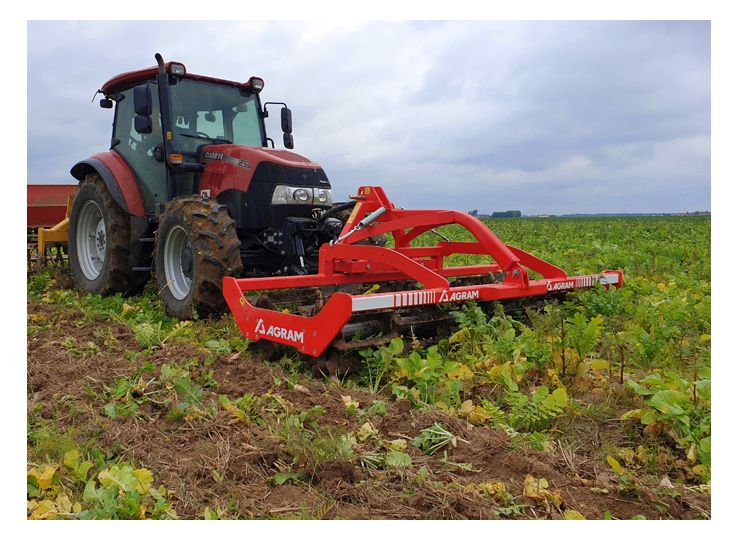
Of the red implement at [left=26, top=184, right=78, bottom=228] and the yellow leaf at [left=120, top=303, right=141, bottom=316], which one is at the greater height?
the red implement at [left=26, top=184, right=78, bottom=228]

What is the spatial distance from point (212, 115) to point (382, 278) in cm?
303

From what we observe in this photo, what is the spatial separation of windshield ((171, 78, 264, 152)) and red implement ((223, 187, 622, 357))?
2.34 meters

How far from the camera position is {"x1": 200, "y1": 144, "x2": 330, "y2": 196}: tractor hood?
6.85 metres

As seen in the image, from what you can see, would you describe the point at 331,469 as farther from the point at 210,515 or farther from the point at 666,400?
the point at 666,400

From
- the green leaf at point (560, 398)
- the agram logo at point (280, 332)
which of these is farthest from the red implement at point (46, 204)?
the green leaf at point (560, 398)

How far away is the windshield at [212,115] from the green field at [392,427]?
2791mm

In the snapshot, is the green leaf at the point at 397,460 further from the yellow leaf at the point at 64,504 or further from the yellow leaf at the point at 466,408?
the yellow leaf at the point at 64,504

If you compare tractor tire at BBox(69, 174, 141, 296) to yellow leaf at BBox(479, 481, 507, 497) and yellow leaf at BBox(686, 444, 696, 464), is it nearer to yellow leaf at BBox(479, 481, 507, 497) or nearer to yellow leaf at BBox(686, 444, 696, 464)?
yellow leaf at BBox(479, 481, 507, 497)

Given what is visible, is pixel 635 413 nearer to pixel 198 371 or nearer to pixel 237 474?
pixel 237 474

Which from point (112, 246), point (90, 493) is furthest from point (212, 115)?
point (90, 493)

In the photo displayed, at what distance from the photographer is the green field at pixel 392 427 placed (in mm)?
2871

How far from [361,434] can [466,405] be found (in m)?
0.71

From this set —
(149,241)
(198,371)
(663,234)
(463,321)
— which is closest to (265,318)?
(198,371)

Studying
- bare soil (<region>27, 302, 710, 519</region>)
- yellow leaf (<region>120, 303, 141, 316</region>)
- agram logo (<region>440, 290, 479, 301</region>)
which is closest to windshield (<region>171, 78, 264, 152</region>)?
yellow leaf (<region>120, 303, 141, 316</region>)
